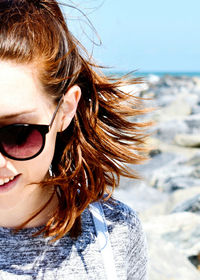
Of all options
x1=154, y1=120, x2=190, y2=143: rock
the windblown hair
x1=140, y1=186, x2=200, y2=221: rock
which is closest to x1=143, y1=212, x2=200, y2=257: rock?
x1=140, y1=186, x2=200, y2=221: rock

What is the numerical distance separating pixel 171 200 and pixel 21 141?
188 inches

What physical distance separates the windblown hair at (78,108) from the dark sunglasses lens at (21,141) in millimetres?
201

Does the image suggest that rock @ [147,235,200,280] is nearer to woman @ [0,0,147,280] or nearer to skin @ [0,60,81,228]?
woman @ [0,0,147,280]

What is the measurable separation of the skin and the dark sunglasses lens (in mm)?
29

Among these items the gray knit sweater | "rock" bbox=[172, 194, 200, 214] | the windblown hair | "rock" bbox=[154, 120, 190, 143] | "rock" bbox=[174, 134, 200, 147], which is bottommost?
"rock" bbox=[154, 120, 190, 143]

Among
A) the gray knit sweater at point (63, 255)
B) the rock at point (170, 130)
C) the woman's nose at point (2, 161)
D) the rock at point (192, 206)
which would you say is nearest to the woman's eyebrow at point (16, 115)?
the woman's nose at point (2, 161)

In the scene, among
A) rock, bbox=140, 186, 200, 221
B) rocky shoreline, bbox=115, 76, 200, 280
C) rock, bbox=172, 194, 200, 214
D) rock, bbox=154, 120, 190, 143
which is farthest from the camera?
rock, bbox=154, 120, 190, 143

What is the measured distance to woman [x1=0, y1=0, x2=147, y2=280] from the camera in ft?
4.77

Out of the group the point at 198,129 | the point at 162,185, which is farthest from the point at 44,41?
the point at 198,129

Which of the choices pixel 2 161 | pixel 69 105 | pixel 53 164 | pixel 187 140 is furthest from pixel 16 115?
pixel 187 140

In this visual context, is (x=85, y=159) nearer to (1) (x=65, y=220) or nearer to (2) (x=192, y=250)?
(1) (x=65, y=220)

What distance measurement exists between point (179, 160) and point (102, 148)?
6683mm

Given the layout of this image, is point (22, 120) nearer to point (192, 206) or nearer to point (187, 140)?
point (192, 206)

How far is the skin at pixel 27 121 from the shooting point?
1415mm
